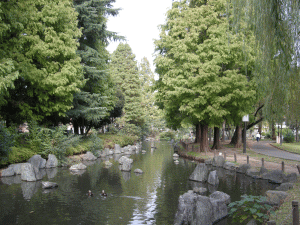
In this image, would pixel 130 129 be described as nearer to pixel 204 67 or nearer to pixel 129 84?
pixel 129 84

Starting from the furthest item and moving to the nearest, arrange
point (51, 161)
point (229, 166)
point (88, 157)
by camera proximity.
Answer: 1. point (88, 157)
2. point (51, 161)
3. point (229, 166)

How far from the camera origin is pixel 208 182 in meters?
13.5

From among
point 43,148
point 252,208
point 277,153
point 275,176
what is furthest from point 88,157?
point 252,208

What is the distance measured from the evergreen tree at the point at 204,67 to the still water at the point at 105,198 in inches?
251

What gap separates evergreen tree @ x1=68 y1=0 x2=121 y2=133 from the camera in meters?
23.1

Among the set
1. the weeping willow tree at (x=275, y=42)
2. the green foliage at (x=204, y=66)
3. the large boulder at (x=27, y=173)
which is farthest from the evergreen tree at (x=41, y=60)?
the weeping willow tree at (x=275, y=42)

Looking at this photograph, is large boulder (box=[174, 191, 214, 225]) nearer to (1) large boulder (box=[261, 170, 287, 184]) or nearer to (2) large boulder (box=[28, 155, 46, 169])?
(1) large boulder (box=[261, 170, 287, 184])

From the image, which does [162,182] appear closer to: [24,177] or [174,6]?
[24,177]

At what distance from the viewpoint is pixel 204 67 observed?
65.3 ft

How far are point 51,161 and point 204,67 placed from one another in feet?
42.1

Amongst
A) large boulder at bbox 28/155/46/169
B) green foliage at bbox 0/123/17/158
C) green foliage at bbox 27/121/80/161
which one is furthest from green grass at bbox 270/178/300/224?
green foliage at bbox 27/121/80/161

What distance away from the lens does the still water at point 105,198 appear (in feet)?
27.6

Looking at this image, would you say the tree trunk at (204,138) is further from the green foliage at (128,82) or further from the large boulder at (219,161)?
the green foliage at (128,82)

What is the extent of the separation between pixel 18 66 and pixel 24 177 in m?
6.86
